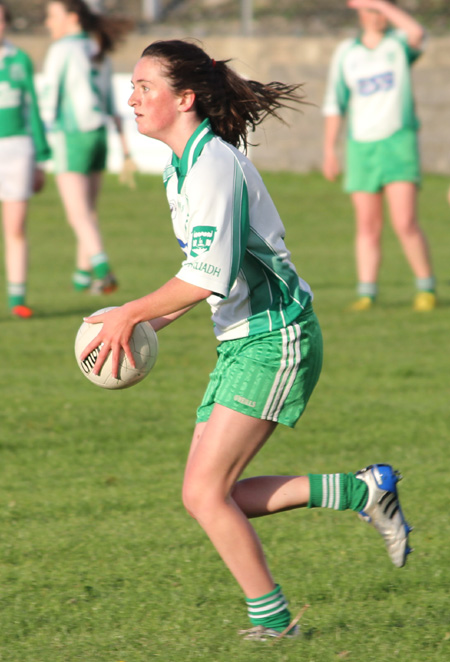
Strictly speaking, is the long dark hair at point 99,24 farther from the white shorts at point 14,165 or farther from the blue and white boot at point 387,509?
the blue and white boot at point 387,509

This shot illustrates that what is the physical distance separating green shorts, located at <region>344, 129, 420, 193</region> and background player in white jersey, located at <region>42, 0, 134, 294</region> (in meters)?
2.43

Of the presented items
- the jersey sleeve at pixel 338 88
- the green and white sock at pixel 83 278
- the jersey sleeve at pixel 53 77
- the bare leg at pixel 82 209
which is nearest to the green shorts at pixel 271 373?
the jersey sleeve at pixel 338 88

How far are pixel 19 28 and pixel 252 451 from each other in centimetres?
2869

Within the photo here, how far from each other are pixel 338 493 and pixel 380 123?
6113mm

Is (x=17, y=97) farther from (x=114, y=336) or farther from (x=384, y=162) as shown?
(x=114, y=336)

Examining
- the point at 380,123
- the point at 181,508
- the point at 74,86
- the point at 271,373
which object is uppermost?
the point at 271,373

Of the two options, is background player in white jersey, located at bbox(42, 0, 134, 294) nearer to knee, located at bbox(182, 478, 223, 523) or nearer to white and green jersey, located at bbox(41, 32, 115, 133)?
white and green jersey, located at bbox(41, 32, 115, 133)

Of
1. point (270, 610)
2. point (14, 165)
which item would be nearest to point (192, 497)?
point (270, 610)

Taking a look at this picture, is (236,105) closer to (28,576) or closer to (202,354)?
(28,576)

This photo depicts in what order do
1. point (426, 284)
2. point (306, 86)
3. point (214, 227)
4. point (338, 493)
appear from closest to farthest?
point (214, 227) < point (338, 493) < point (426, 284) < point (306, 86)

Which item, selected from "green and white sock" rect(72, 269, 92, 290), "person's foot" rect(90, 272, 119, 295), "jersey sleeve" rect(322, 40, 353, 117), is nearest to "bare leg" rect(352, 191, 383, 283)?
"jersey sleeve" rect(322, 40, 353, 117)

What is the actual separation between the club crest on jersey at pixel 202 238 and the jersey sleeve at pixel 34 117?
19.6ft

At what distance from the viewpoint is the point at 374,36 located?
936cm

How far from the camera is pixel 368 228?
954 cm
